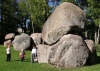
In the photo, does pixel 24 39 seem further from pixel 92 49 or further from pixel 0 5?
pixel 0 5

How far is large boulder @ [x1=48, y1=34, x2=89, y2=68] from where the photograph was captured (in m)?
18.9

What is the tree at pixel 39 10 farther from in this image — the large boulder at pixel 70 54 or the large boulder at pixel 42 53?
the large boulder at pixel 70 54

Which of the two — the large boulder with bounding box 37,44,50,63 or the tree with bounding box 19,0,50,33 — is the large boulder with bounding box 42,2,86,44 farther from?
the tree with bounding box 19,0,50,33

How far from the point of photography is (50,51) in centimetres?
1964

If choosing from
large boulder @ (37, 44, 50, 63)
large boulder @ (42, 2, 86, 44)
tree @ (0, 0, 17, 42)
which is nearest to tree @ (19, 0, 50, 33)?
tree @ (0, 0, 17, 42)

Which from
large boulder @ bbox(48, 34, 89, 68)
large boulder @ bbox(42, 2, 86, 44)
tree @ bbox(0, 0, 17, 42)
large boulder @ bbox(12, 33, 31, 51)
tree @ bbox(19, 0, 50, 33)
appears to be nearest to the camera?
large boulder @ bbox(48, 34, 89, 68)

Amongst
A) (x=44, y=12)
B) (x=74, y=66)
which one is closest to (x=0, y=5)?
(x=44, y=12)

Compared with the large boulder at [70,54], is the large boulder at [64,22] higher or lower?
higher

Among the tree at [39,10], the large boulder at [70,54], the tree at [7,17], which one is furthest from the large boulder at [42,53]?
the tree at [39,10]

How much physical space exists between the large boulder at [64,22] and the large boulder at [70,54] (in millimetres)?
1535

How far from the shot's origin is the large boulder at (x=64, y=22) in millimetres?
20625

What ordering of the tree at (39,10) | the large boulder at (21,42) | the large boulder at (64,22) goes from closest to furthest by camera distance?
the large boulder at (64,22) → the large boulder at (21,42) → the tree at (39,10)

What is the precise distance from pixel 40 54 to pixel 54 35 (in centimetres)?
275

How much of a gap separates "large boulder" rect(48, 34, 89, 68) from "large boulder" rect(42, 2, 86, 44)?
60.4 inches
